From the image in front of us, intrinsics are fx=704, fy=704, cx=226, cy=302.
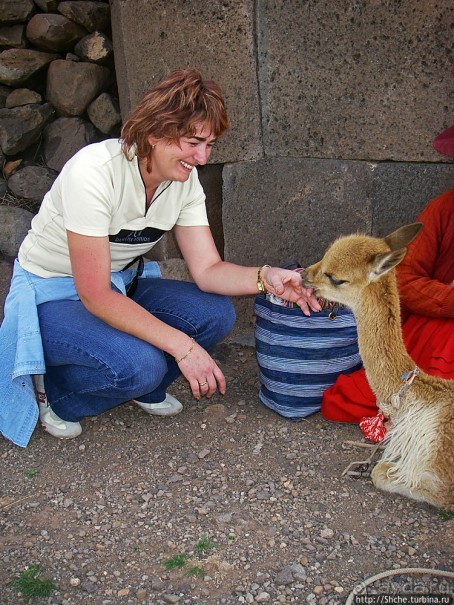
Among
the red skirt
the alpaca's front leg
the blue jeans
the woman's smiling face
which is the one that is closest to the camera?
the alpaca's front leg

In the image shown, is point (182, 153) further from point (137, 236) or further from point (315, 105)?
point (315, 105)

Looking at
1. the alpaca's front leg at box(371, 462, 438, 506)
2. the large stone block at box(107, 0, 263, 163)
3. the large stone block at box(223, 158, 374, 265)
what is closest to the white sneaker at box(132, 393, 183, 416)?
the alpaca's front leg at box(371, 462, 438, 506)

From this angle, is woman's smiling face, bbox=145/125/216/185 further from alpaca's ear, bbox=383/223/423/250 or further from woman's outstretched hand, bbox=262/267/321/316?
alpaca's ear, bbox=383/223/423/250

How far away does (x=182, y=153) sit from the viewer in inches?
116

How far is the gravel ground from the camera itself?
8.14 feet

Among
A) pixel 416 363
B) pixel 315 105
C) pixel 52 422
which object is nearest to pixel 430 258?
pixel 416 363

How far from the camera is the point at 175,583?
2482 millimetres

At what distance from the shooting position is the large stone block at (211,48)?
161 inches

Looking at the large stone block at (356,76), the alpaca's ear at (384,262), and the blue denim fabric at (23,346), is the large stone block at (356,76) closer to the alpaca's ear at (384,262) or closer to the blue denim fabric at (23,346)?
the alpaca's ear at (384,262)

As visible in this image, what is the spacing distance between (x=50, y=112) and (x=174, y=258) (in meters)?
1.63

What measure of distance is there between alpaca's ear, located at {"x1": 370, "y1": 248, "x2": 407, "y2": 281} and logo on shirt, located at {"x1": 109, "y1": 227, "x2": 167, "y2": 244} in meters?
1.10

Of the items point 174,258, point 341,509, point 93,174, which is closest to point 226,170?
point 174,258

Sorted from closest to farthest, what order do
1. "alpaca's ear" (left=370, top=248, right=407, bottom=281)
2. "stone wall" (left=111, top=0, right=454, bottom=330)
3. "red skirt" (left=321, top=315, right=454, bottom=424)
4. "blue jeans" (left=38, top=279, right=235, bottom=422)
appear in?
"alpaca's ear" (left=370, top=248, right=407, bottom=281) < "blue jeans" (left=38, top=279, right=235, bottom=422) < "red skirt" (left=321, top=315, right=454, bottom=424) < "stone wall" (left=111, top=0, right=454, bottom=330)

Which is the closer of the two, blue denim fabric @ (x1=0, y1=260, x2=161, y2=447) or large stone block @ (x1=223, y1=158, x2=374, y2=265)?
blue denim fabric @ (x1=0, y1=260, x2=161, y2=447)
